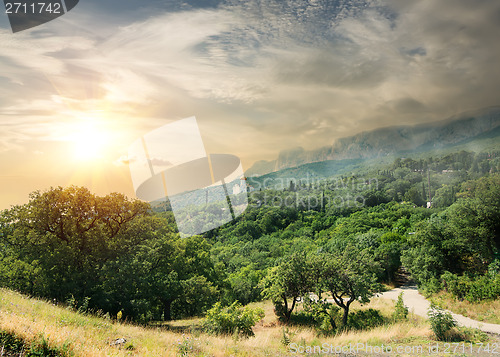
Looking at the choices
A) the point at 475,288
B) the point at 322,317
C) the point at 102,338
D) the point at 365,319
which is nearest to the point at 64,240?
the point at 102,338

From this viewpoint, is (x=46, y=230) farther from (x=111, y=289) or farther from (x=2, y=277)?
(x=111, y=289)

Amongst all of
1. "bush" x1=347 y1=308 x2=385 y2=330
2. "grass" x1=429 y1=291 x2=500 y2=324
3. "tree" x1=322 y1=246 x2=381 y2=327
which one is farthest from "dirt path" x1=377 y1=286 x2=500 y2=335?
"tree" x1=322 y1=246 x2=381 y2=327

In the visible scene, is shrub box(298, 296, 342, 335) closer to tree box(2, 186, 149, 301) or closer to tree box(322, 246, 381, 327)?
tree box(322, 246, 381, 327)

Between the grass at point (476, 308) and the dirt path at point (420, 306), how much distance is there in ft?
1.71

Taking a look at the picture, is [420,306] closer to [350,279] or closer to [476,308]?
[476,308]

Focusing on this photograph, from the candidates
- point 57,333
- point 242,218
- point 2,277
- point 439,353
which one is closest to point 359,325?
point 439,353

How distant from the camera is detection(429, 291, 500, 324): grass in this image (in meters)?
17.6

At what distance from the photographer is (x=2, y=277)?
13.7 m

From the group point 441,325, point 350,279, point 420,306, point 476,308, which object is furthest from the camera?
point 420,306

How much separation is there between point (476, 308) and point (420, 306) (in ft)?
14.6

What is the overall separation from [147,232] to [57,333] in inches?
444

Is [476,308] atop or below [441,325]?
below

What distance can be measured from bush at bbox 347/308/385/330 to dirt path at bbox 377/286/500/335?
53.2 inches

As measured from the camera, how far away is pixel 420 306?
2325 cm
